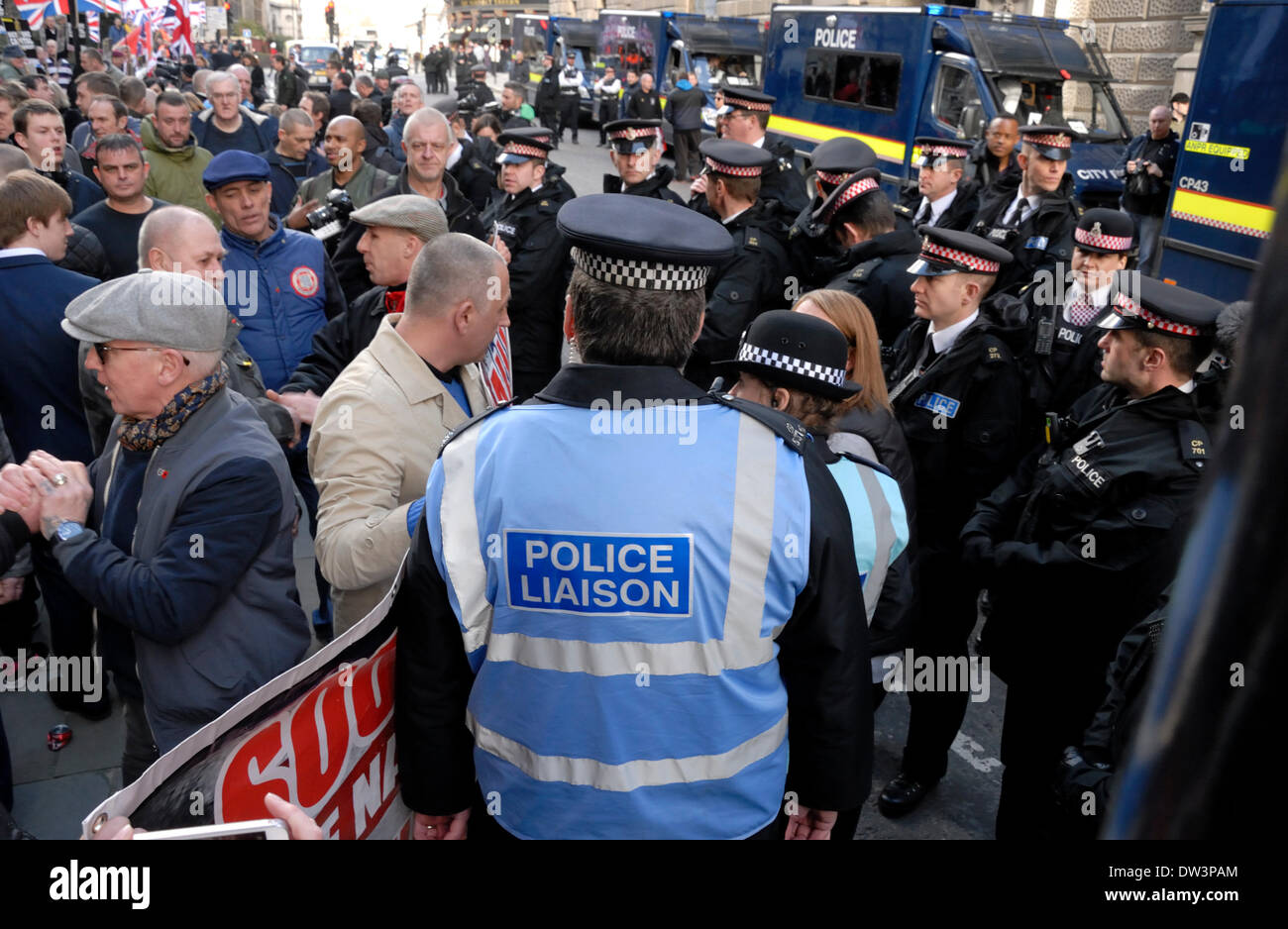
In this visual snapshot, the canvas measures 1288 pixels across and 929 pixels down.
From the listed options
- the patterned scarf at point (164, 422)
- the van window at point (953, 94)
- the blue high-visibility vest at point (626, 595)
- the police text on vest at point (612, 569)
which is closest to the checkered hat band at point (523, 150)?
the patterned scarf at point (164, 422)

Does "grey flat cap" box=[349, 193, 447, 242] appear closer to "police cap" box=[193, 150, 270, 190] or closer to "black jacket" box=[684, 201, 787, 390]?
"police cap" box=[193, 150, 270, 190]

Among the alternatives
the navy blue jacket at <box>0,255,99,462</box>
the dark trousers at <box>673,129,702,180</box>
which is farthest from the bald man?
the dark trousers at <box>673,129,702,180</box>

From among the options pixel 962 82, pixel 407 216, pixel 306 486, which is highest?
pixel 962 82

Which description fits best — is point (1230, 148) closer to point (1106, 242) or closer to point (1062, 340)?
point (1106, 242)

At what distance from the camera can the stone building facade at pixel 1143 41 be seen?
14523 millimetres

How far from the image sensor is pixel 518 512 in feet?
5.61

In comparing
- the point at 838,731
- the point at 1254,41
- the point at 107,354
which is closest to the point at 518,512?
the point at 838,731

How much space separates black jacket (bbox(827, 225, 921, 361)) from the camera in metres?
4.62

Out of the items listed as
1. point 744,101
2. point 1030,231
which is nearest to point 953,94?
point 744,101

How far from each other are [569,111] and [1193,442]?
2460cm

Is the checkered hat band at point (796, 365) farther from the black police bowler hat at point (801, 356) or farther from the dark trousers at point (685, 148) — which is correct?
the dark trousers at point (685, 148)

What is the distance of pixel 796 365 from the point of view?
2.59 metres

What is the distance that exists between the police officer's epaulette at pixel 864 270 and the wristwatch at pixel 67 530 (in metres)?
3.39

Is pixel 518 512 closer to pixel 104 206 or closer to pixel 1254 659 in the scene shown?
pixel 1254 659
